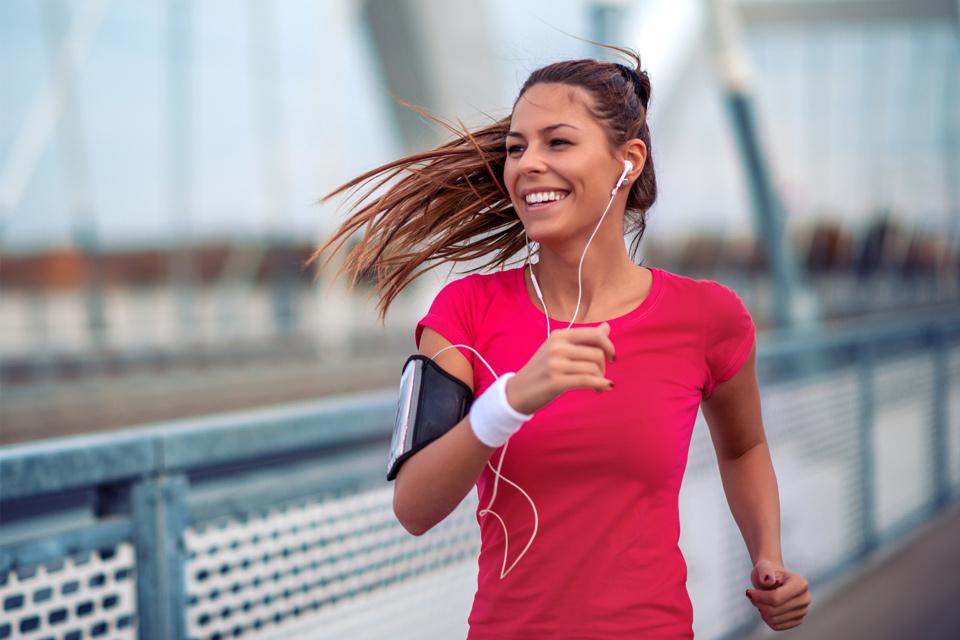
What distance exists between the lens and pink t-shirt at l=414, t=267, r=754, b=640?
171 cm

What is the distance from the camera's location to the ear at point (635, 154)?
1865 millimetres

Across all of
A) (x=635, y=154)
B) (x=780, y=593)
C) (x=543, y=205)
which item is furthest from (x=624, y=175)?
(x=780, y=593)

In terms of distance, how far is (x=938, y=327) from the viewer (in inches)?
296

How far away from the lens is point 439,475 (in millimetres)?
1614

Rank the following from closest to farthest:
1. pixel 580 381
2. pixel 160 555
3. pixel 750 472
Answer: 1. pixel 580 381
2. pixel 750 472
3. pixel 160 555

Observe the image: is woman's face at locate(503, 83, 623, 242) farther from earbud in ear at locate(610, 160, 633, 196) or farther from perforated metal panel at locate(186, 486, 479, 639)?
perforated metal panel at locate(186, 486, 479, 639)

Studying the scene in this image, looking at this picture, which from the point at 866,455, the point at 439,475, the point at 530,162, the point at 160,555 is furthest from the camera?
the point at 866,455

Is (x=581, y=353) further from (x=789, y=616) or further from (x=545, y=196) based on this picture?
(x=789, y=616)

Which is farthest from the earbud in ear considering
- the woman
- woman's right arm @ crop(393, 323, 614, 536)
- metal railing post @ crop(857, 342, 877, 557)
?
metal railing post @ crop(857, 342, 877, 557)

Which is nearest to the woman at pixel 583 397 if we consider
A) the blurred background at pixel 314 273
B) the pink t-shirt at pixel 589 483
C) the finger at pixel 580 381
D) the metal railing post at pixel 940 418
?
the pink t-shirt at pixel 589 483

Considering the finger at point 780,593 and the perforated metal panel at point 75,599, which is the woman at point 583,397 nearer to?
the finger at point 780,593

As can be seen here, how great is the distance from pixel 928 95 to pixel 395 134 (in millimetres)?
34550

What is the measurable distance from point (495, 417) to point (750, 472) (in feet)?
2.38

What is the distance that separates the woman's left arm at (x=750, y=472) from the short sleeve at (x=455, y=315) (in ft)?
1.53
